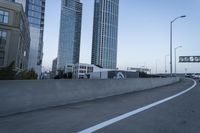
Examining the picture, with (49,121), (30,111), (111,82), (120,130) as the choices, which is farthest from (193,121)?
(111,82)

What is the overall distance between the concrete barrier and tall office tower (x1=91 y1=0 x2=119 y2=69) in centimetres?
15594

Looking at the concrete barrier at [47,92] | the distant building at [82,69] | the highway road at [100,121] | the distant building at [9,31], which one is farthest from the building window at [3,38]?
the distant building at [82,69]

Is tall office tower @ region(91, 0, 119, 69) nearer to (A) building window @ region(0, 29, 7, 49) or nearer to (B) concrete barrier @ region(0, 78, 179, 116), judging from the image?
(A) building window @ region(0, 29, 7, 49)

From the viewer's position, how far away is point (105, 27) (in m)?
170

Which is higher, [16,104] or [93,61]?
[93,61]

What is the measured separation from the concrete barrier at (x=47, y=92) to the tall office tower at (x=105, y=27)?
15594 centimetres

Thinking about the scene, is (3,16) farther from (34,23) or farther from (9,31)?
(34,23)

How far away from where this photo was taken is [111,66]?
187 m

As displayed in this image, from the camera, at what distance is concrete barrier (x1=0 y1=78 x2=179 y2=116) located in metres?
8.35

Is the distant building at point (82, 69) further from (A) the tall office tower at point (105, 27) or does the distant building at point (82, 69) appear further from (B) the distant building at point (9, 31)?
(B) the distant building at point (9, 31)

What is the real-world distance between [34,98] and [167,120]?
482 cm

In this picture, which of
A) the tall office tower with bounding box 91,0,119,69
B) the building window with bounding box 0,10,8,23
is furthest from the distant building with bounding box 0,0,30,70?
the tall office tower with bounding box 91,0,119,69

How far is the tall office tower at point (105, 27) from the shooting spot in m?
169

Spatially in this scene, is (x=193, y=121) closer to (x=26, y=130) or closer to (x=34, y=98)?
(x=26, y=130)
